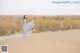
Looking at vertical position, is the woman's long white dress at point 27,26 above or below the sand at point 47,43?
above

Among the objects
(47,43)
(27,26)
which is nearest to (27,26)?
(27,26)

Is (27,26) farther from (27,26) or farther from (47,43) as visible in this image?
(47,43)

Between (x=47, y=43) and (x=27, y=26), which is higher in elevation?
(x=27, y=26)

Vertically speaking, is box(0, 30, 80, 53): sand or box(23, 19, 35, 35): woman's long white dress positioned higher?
box(23, 19, 35, 35): woman's long white dress

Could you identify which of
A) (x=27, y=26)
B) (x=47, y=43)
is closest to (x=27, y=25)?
(x=27, y=26)

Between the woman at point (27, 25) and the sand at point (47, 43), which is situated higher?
the woman at point (27, 25)

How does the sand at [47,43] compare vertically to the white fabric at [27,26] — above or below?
below

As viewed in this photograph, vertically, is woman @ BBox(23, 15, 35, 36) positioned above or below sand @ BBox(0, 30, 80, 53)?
above

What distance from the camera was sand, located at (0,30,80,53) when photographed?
176cm

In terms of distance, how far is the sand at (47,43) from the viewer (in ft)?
5.79

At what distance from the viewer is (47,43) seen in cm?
177

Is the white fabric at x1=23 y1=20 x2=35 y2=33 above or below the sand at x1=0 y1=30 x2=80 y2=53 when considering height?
above

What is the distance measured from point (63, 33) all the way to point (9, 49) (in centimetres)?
50
